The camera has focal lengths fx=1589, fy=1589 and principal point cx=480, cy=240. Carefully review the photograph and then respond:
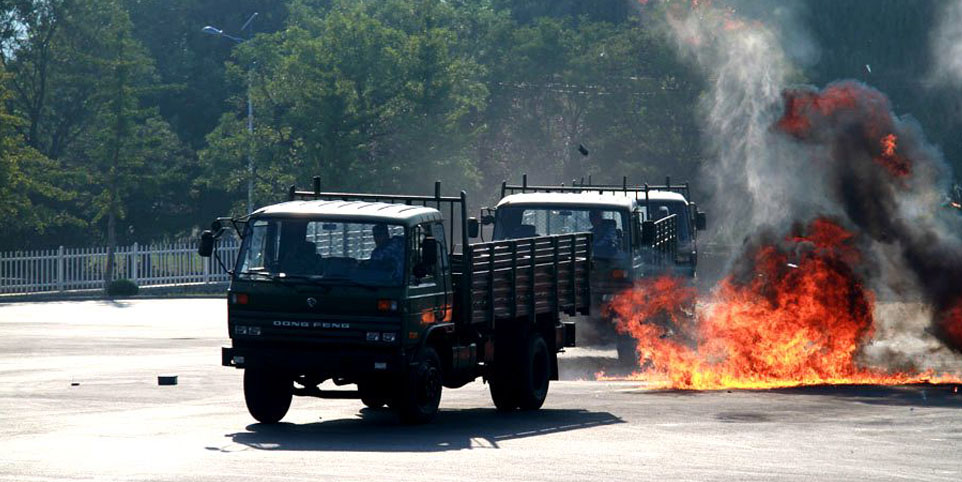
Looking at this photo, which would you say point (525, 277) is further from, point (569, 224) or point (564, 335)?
point (569, 224)

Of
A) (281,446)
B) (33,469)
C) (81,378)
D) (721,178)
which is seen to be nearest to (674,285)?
(81,378)

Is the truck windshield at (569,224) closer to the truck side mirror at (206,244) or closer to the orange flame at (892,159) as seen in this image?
the orange flame at (892,159)

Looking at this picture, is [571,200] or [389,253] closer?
[389,253]

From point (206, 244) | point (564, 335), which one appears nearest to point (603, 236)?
point (564, 335)

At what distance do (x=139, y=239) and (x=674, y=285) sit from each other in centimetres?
4126

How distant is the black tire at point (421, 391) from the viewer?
16094 millimetres

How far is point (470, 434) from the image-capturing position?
51.8 ft

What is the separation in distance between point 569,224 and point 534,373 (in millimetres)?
7384

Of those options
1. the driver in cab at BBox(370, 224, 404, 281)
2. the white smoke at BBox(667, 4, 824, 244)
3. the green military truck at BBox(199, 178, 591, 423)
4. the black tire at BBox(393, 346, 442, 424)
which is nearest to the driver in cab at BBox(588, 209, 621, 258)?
the green military truck at BBox(199, 178, 591, 423)

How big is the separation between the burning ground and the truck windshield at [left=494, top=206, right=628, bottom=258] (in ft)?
2.72

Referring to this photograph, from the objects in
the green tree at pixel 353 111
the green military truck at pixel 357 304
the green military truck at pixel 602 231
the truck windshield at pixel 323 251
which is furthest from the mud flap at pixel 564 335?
the green tree at pixel 353 111

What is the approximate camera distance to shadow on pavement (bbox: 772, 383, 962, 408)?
62.1 ft

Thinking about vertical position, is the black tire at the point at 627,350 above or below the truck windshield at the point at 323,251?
below

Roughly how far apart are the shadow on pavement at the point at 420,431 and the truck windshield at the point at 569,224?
23.4ft
